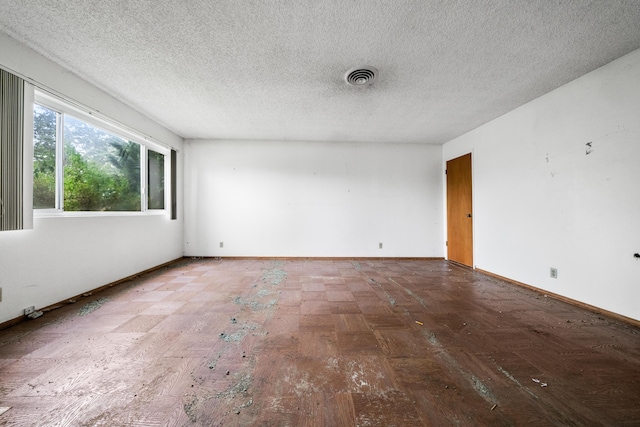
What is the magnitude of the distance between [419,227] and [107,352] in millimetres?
5130

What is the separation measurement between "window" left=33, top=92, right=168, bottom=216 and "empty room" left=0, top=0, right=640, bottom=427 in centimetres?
3

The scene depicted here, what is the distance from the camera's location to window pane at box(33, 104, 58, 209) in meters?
2.26

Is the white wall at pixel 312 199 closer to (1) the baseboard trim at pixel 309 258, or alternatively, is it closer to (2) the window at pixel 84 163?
(1) the baseboard trim at pixel 309 258

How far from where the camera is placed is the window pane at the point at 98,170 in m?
2.62

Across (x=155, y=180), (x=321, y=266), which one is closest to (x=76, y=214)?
(x=155, y=180)

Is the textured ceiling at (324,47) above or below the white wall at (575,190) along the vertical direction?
above

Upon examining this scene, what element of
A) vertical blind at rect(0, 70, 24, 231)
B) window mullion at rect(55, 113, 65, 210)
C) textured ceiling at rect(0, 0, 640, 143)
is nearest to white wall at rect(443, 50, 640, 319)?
textured ceiling at rect(0, 0, 640, 143)

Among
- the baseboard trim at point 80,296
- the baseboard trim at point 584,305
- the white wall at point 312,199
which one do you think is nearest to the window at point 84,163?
the baseboard trim at point 80,296

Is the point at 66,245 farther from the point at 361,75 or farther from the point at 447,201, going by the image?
the point at 447,201

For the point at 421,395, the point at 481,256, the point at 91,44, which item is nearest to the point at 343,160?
the point at 481,256

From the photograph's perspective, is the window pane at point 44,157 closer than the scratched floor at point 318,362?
No

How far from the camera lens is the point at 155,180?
13.4 feet

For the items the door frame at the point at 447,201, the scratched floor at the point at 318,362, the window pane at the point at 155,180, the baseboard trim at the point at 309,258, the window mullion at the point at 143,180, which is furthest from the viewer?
the baseboard trim at the point at 309,258

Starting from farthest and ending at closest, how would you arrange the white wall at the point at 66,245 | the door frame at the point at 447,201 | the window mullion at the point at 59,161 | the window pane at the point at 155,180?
the door frame at the point at 447,201 → the window pane at the point at 155,180 → the window mullion at the point at 59,161 → the white wall at the point at 66,245
